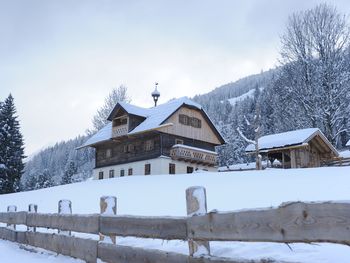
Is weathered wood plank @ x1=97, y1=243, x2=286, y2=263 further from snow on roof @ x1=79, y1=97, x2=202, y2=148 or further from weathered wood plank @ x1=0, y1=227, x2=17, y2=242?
snow on roof @ x1=79, y1=97, x2=202, y2=148

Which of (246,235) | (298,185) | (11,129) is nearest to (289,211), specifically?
(246,235)

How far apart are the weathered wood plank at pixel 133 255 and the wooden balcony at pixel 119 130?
33505 mm

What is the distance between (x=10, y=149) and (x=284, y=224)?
4554 centimetres

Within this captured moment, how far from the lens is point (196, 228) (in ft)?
15.5

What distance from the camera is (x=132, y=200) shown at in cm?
1603

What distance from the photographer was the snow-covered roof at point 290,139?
31.4 metres

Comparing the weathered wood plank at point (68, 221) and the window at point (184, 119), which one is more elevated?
the window at point (184, 119)

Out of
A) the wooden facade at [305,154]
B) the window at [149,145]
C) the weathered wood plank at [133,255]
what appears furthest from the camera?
the window at [149,145]

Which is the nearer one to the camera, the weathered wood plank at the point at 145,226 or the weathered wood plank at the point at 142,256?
the weathered wood plank at the point at 142,256

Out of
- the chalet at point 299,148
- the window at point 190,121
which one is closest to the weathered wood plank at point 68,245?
the chalet at point 299,148

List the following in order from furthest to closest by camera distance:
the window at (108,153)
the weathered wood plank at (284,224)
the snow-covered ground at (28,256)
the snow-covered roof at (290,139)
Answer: the window at (108,153) < the snow-covered roof at (290,139) < the snow-covered ground at (28,256) < the weathered wood plank at (284,224)

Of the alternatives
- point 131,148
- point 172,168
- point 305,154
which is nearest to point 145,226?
point 305,154

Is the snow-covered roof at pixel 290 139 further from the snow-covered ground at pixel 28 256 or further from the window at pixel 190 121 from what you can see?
the snow-covered ground at pixel 28 256

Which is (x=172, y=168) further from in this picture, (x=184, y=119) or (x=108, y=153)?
(x=108, y=153)
